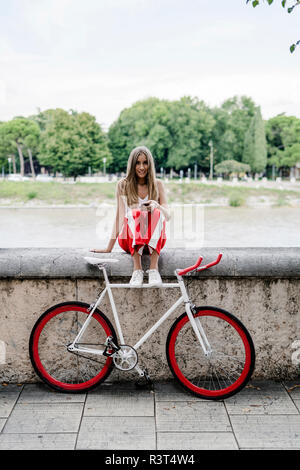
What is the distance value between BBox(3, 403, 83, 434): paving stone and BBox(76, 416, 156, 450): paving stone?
88mm

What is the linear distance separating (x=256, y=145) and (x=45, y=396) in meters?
75.1

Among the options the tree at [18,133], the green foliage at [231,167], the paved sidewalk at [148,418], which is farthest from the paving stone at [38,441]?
the tree at [18,133]

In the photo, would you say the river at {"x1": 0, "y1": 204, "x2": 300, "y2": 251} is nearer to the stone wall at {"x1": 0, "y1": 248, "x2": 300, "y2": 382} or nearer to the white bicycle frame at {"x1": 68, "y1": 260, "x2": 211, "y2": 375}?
the stone wall at {"x1": 0, "y1": 248, "x2": 300, "y2": 382}

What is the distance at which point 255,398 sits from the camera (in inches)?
130

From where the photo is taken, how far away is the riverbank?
5706cm

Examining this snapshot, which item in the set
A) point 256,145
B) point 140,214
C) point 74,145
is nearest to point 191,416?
point 140,214

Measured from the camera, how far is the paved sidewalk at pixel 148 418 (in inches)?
110

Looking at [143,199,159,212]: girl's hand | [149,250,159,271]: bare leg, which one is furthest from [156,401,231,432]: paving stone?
[143,199,159,212]: girl's hand

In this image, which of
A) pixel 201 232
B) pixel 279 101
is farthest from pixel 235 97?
pixel 201 232

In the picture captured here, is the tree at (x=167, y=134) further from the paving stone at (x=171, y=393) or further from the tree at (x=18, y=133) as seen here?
the paving stone at (x=171, y=393)

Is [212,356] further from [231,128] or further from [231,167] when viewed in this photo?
[231,128]

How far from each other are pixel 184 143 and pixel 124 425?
223 ft

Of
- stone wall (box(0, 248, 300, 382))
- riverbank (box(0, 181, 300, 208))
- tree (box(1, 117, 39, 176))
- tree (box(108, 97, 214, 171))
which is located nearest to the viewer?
stone wall (box(0, 248, 300, 382))
